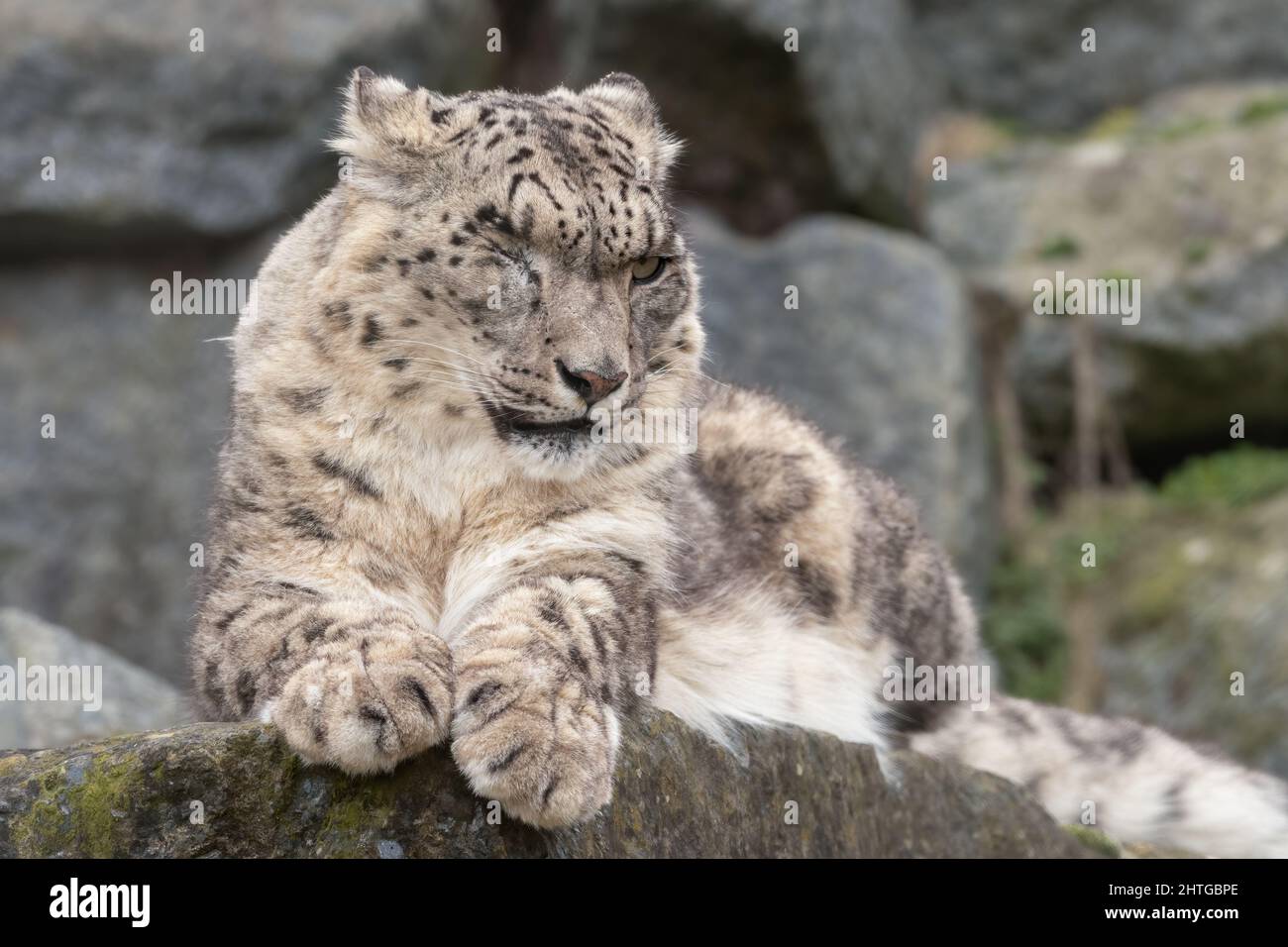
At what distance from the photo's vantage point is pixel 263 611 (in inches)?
145

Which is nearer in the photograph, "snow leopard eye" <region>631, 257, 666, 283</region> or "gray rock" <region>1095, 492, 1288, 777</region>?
"snow leopard eye" <region>631, 257, 666, 283</region>

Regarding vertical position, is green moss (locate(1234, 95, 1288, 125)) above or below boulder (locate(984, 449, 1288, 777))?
above

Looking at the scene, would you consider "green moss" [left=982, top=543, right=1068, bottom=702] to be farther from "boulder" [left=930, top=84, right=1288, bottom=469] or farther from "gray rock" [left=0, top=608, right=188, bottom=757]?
"gray rock" [left=0, top=608, right=188, bottom=757]

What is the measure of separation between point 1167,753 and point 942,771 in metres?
1.11

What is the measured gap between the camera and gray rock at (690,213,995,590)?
9828mm

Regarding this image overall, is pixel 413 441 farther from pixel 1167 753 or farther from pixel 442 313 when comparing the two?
pixel 1167 753

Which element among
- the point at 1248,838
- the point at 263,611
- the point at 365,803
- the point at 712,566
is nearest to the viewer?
the point at 365,803

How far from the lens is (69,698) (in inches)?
239

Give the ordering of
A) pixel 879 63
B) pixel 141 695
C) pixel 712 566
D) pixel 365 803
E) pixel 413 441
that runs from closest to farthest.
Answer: pixel 365 803 < pixel 413 441 < pixel 712 566 < pixel 141 695 < pixel 879 63

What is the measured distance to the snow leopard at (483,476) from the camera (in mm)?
3297

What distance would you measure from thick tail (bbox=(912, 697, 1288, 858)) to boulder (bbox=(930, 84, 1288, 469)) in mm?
5580

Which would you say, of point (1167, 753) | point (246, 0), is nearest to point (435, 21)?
point (246, 0)

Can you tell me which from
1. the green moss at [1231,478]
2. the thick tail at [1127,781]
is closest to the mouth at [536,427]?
the thick tail at [1127,781]

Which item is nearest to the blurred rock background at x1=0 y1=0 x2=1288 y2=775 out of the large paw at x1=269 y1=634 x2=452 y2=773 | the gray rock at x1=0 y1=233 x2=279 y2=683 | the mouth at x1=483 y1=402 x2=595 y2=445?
the gray rock at x1=0 y1=233 x2=279 y2=683
